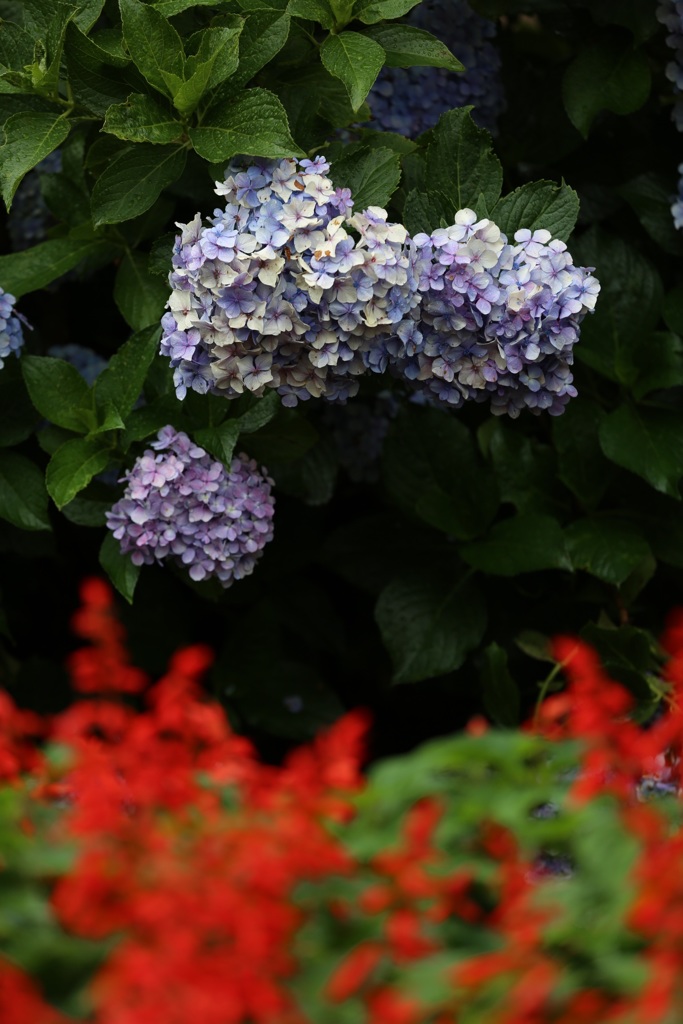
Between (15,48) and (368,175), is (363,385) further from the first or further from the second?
(15,48)

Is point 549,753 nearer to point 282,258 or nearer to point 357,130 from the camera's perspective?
point 282,258

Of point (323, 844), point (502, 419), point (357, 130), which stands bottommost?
point (502, 419)

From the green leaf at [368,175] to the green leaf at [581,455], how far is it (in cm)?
46

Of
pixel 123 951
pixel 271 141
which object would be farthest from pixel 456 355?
pixel 123 951

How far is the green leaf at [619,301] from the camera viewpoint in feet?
6.23

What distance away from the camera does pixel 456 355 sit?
1552mm

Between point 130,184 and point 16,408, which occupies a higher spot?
point 130,184

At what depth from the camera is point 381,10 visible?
1552 mm

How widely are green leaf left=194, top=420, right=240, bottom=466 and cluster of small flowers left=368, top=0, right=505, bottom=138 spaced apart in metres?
0.56

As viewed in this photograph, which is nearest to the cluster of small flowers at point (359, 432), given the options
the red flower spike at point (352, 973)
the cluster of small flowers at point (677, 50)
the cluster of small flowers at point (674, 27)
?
the cluster of small flowers at point (677, 50)

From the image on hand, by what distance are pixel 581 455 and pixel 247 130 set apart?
0.67m

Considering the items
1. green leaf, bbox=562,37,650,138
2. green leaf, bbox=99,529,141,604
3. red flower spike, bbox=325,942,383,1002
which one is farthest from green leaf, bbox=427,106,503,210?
red flower spike, bbox=325,942,383,1002

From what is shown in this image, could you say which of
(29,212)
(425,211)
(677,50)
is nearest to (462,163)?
(425,211)

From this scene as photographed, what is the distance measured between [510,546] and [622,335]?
353mm
